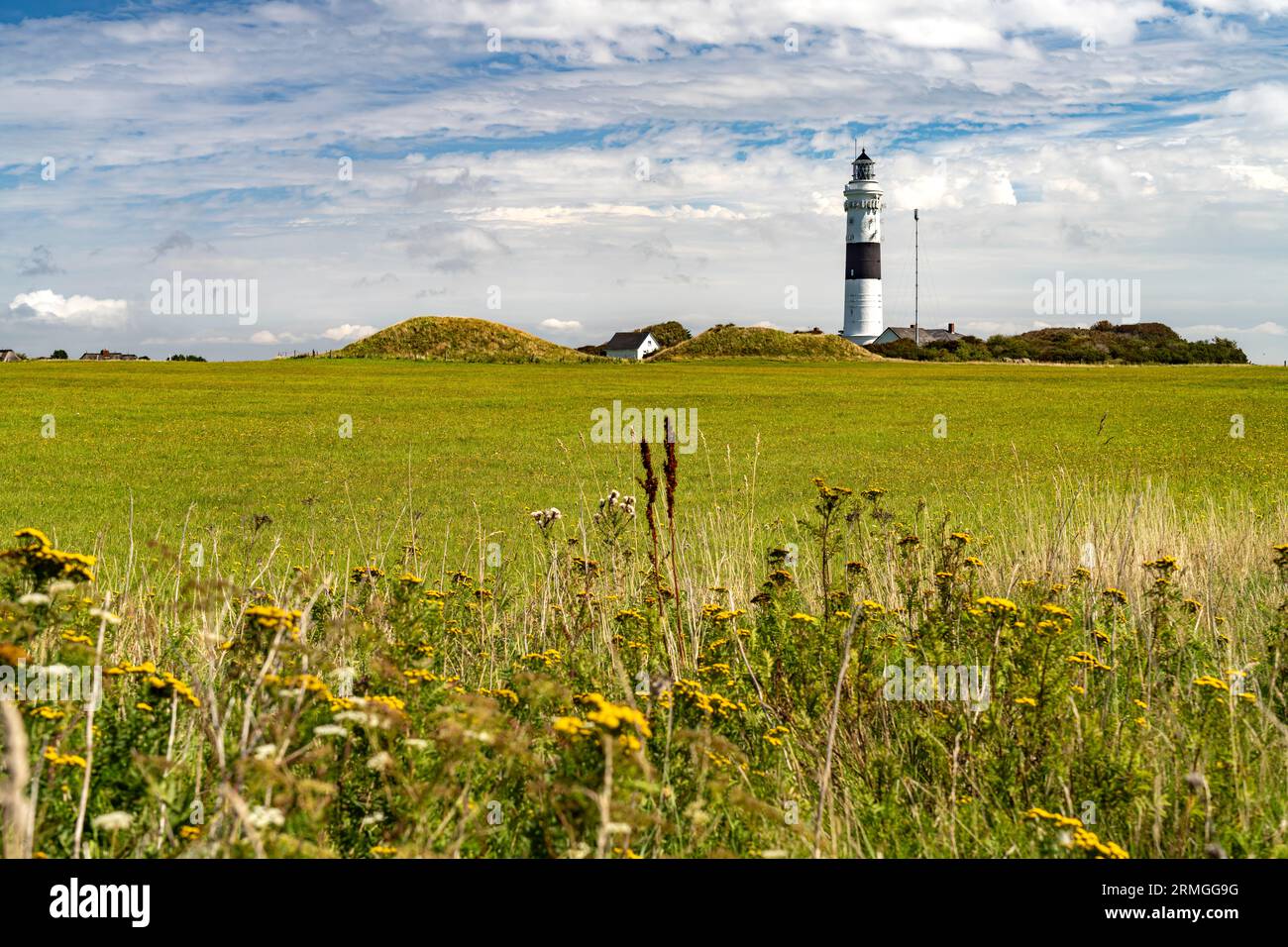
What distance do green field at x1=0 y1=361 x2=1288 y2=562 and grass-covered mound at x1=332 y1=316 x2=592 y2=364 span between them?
34675 millimetres

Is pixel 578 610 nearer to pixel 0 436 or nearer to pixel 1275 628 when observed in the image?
pixel 1275 628

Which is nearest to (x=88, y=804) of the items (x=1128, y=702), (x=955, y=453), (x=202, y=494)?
(x=1128, y=702)

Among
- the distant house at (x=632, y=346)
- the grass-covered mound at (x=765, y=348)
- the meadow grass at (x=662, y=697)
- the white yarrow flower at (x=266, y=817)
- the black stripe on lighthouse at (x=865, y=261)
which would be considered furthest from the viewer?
the black stripe on lighthouse at (x=865, y=261)

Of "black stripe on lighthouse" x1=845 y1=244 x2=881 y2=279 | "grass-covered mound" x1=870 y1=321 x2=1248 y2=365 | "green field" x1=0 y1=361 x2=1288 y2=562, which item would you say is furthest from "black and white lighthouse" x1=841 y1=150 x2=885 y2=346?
"green field" x1=0 y1=361 x2=1288 y2=562

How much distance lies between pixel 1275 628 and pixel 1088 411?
30.9m

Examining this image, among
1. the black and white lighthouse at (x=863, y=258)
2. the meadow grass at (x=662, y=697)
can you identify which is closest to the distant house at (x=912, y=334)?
the black and white lighthouse at (x=863, y=258)

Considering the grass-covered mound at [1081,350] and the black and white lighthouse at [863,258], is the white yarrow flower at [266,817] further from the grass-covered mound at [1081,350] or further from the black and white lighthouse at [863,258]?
the black and white lighthouse at [863,258]

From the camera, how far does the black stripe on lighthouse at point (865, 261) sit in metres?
123

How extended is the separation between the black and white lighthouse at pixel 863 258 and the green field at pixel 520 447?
7271 cm

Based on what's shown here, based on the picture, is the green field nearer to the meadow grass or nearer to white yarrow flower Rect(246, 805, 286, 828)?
the meadow grass

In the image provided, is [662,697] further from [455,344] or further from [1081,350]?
[1081,350]

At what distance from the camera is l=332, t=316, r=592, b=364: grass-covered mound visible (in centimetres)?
8519

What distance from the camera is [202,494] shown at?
16688 millimetres

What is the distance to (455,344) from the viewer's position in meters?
89.4
